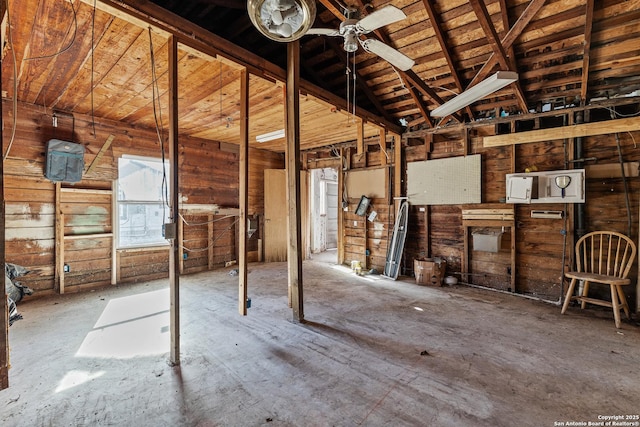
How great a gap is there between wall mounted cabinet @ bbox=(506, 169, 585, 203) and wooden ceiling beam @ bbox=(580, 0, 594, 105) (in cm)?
100

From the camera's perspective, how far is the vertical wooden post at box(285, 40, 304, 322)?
312 centimetres

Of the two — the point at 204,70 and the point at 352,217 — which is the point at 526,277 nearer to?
the point at 352,217

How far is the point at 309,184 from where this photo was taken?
7.48m

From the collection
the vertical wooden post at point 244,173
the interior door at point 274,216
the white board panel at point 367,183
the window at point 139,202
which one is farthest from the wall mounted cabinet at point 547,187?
the window at point 139,202

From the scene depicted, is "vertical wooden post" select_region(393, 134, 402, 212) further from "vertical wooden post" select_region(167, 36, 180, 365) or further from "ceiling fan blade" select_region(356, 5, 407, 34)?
"vertical wooden post" select_region(167, 36, 180, 365)

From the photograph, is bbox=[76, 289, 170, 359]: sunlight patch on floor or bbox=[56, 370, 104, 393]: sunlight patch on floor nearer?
bbox=[56, 370, 104, 393]: sunlight patch on floor

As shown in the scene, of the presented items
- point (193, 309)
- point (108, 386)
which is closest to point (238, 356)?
point (108, 386)

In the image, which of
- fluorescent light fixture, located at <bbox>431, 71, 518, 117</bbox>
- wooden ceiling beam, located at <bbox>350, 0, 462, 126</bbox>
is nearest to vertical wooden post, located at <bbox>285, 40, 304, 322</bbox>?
wooden ceiling beam, located at <bbox>350, 0, 462, 126</bbox>

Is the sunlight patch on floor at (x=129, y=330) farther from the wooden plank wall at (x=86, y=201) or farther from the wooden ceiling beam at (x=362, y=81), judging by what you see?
the wooden ceiling beam at (x=362, y=81)

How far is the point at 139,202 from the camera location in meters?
4.99

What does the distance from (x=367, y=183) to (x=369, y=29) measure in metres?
3.95

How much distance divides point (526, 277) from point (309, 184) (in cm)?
500

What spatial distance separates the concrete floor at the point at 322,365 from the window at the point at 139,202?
1475mm

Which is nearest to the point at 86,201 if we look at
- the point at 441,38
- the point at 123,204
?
the point at 123,204
